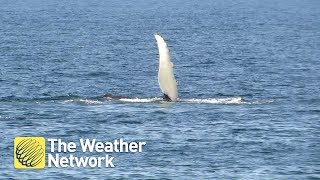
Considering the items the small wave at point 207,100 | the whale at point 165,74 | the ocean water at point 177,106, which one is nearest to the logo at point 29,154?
the ocean water at point 177,106

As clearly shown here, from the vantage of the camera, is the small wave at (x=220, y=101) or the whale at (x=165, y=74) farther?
the small wave at (x=220, y=101)

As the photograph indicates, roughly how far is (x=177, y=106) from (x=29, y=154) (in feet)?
64.3

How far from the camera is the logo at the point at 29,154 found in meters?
64.0

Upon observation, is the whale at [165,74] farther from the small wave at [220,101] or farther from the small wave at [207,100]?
the small wave at [220,101]

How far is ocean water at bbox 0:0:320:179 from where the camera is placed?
65375mm

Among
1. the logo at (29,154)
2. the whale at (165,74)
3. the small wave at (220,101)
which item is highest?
the whale at (165,74)

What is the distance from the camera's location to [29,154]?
213 feet

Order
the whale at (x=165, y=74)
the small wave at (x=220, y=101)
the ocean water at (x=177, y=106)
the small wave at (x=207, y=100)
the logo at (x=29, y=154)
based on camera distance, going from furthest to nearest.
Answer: the small wave at (x=220, y=101) → the small wave at (x=207, y=100) → the whale at (x=165, y=74) → the ocean water at (x=177, y=106) → the logo at (x=29, y=154)

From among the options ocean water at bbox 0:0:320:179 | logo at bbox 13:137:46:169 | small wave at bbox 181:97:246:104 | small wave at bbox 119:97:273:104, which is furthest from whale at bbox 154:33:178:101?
logo at bbox 13:137:46:169

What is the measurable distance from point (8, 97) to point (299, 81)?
26.7 meters

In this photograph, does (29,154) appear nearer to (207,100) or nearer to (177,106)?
(177,106)

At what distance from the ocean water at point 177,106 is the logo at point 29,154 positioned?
1.98 feet

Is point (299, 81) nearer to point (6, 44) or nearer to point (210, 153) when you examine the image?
point (210, 153)

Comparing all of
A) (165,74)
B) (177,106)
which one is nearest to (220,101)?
(177,106)
